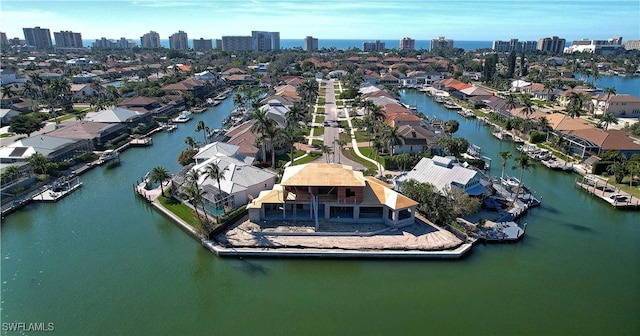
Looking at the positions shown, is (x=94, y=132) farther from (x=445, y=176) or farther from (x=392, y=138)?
(x=445, y=176)

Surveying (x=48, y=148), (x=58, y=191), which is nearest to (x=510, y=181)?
(x=58, y=191)

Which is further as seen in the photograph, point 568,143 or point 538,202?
point 568,143

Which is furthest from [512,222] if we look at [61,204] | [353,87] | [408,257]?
[353,87]

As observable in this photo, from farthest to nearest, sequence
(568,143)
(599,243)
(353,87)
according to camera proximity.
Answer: (353,87) < (568,143) < (599,243)

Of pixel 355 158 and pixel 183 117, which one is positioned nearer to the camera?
pixel 355 158

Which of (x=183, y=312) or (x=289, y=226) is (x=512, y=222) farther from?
(x=183, y=312)

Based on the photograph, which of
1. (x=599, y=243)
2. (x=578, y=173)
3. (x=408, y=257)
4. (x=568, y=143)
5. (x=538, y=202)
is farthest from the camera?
(x=568, y=143)

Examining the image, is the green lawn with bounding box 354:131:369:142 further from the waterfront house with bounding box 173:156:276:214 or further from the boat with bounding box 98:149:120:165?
the boat with bounding box 98:149:120:165
